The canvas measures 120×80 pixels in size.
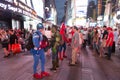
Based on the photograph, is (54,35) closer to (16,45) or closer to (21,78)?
(21,78)

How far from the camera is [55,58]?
9.56 metres

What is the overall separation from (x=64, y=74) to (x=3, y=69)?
2.61 metres

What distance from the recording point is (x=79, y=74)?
894cm

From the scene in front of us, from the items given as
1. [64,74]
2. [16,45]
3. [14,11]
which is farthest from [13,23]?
[64,74]

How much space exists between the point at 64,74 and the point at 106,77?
4.86ft

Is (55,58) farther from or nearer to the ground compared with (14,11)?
nearer to the ground

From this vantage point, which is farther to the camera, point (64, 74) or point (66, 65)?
point (66, 65)

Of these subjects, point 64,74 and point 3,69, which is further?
point 3,69

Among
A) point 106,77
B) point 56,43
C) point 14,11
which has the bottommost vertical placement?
point 106,77

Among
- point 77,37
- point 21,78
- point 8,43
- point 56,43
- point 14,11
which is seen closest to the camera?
point 21,78

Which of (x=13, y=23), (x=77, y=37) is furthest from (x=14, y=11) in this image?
(x=77, y=37)

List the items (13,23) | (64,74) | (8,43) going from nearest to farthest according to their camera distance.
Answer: (64,74), (8,43), (13,23)

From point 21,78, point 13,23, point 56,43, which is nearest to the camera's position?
point 21,78

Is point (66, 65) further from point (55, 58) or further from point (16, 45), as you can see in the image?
point (16, 45)
